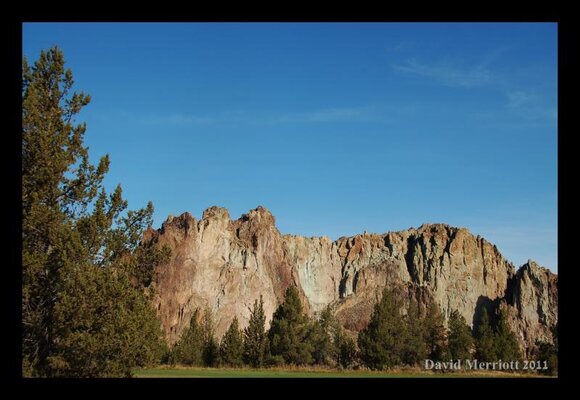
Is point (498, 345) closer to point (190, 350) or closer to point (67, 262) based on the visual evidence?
point (190, 350)

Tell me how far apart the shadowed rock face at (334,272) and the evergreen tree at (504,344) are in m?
51.7

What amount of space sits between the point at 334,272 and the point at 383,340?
14318cm

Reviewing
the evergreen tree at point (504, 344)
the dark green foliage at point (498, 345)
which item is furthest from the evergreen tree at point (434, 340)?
the evergreen tree at point (504, 344)

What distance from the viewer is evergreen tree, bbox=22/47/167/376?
1805cm

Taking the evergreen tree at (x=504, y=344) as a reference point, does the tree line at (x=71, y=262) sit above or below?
above

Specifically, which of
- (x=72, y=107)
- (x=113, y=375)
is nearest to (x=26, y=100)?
(x=72, y=107)

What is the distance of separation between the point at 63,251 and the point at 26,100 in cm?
475

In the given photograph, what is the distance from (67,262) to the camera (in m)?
18.0

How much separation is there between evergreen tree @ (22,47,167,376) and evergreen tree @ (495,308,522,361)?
126 ft

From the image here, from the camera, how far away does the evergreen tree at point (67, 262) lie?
18.0 meters

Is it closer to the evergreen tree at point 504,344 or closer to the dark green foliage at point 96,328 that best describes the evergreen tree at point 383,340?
the evergreen tree at point 504,344
